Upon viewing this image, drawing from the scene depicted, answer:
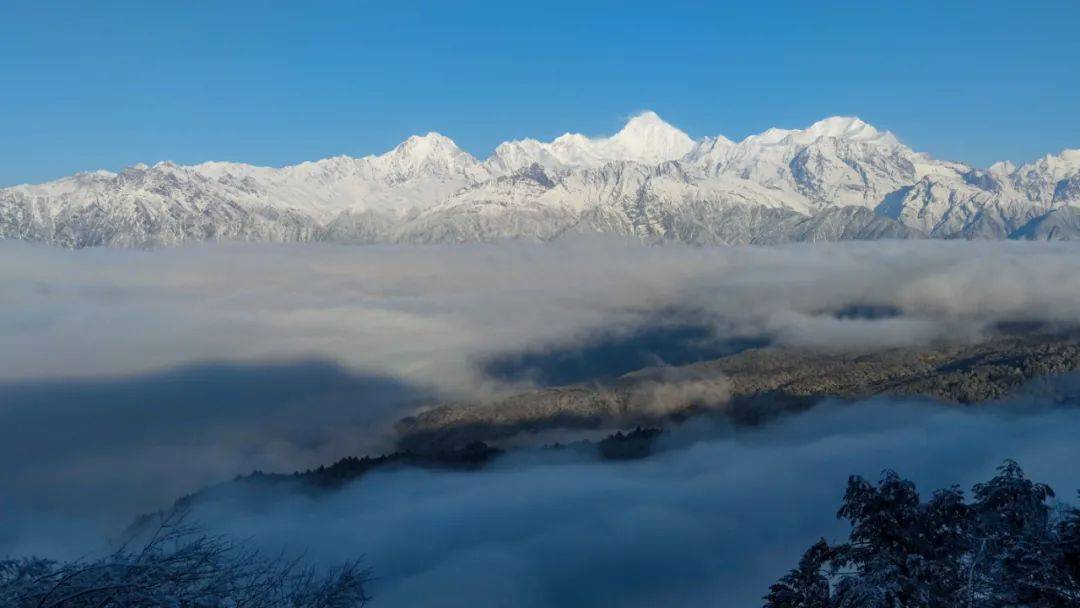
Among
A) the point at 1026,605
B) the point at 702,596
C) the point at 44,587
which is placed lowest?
the point at 702,596

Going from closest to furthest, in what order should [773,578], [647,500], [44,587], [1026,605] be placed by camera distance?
[44,587]
[1026,605]
[773,578]
[647,500]

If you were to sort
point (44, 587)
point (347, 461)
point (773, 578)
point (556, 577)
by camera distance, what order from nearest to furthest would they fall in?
1. point (44, 587)
2. point (773, 578)
3. point (556, 577)
4. point (347, 461)

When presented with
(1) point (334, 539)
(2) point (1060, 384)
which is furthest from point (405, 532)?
(2) point (1060, 384)

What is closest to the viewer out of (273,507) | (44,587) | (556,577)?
(44,587)

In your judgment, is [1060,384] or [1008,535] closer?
[1008,535]

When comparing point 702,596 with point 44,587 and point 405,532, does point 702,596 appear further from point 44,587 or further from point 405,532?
point 44,587

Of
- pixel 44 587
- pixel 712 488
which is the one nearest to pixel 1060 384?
pixel 712 488

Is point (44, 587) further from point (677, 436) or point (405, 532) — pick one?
point (677, 436)

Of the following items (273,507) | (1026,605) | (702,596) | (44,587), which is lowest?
(273,507)

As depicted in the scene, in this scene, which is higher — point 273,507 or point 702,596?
point 702,596
